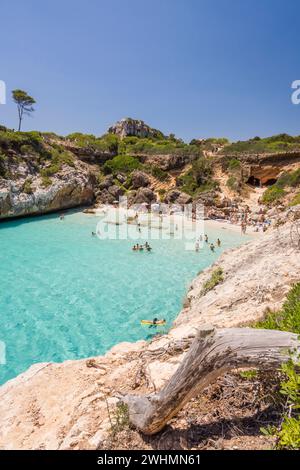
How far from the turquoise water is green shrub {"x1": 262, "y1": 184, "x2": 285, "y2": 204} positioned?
42.2ft

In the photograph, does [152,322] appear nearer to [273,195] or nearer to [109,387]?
[109,387]

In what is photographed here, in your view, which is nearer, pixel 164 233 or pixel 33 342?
pixel 33 342

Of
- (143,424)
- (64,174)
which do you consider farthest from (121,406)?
(64,174)

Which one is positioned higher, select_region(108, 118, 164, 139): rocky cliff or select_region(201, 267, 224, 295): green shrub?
select_region(108, 118, 164, 139): rocky cliff

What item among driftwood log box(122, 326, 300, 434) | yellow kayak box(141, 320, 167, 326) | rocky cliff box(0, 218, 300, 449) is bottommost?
yellow kayak box(141, 320, 167, 326)

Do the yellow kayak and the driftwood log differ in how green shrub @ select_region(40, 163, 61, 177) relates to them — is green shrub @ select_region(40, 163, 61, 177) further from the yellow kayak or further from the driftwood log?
the driftwood log

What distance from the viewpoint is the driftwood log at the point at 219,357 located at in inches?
92.1

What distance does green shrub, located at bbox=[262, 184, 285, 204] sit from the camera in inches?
1277

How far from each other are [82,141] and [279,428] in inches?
2062

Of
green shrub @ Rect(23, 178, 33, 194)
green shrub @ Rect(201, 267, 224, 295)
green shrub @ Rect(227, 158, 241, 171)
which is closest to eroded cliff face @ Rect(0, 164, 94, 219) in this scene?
green shrub @ Rect(23, 178, 33, 194)

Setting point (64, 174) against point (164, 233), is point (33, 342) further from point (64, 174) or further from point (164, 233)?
point (64, 174)

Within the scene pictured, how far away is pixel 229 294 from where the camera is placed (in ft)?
23.2

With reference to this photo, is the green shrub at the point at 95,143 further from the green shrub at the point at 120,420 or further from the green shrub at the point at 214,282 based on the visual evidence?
the green shrub at the point at 120,420

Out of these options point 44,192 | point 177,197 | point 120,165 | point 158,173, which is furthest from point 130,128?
point 44,192
